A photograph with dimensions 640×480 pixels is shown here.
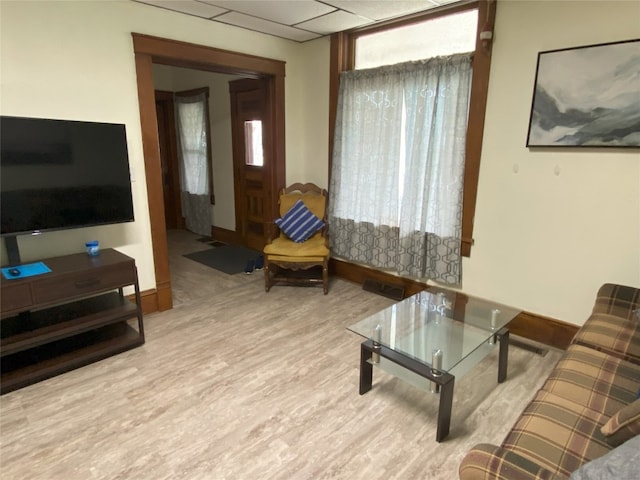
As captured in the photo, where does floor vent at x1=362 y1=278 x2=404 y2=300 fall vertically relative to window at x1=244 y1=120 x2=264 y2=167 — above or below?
below

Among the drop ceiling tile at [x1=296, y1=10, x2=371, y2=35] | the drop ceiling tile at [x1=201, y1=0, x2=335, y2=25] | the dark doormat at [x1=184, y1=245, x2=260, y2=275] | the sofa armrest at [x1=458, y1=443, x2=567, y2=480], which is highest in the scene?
the drop ceiling tile at [x1=296, y1=10, x2=371, y2=35]

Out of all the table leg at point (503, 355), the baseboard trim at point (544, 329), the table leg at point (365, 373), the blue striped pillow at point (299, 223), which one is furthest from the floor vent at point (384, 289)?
the table leg at point (365, 373)

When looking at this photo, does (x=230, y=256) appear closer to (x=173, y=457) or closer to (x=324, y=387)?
(x=324, y=387)

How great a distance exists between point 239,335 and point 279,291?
0.91m

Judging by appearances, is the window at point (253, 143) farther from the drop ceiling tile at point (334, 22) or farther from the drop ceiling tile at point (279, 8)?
the drop ceiling tile at point (279, 8)

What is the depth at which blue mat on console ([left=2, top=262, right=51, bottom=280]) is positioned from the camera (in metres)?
2.25

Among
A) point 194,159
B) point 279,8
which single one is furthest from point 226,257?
point 279,8

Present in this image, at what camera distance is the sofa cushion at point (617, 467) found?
878 mm

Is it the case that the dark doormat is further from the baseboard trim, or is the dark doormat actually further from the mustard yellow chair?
the baseboard trim

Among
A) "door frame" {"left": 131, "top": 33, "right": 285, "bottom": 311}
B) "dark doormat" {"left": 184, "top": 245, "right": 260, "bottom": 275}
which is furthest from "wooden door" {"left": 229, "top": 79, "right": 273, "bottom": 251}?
"door frame" {"left": 131, "top": 33, "right": 285, "bottom": 311}

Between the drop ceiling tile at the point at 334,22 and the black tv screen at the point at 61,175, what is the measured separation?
184cm

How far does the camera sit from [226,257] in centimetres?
484

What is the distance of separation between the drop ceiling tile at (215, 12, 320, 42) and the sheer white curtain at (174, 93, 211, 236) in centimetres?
204

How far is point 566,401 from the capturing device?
1505mm
